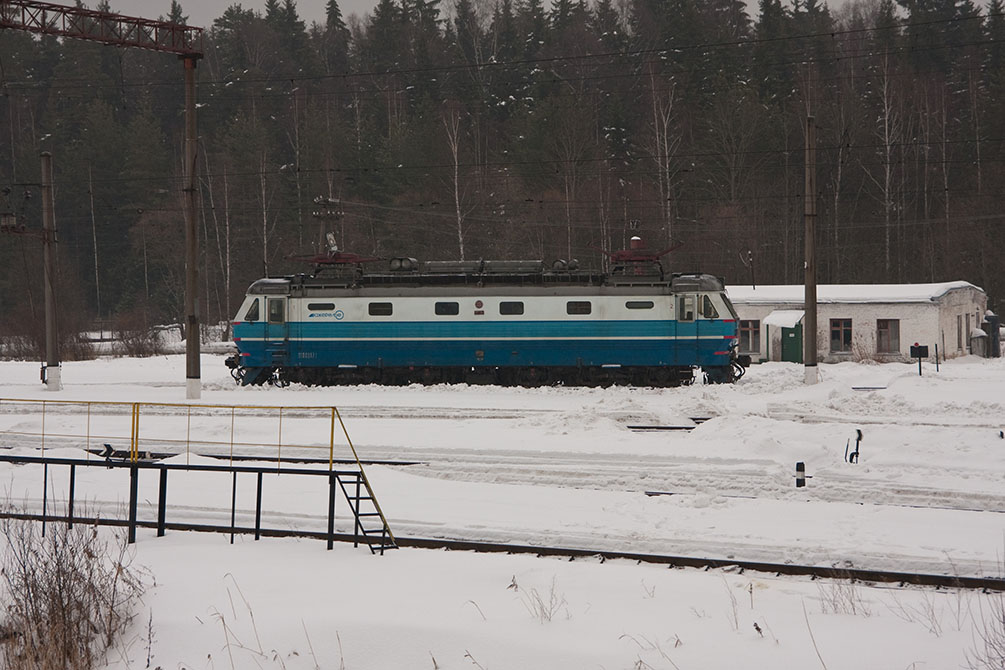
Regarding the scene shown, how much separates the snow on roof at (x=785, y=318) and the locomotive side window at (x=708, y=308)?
34.8ft

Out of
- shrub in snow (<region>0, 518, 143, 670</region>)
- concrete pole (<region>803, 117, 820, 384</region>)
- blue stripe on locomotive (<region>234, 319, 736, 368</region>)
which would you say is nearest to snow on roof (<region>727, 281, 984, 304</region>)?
blue stripe on locomotive (<region>234, 319, 736, 368</region>)

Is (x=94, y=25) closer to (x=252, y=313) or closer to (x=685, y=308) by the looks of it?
(x=252, y=313)

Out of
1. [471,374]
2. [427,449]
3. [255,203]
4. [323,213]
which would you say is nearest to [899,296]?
[471,374]

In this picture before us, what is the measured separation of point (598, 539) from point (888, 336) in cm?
2951

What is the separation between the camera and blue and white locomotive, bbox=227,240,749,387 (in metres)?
27.5

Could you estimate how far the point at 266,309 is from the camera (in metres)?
28.9

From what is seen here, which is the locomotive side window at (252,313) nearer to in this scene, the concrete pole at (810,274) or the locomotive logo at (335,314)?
the locomotive logo at (335,314)

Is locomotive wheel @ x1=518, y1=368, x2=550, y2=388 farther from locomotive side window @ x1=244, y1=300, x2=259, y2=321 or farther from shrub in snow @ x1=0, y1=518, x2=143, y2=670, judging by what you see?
shrub in snow @ x1=0, y1=518, x2=143, y2=670

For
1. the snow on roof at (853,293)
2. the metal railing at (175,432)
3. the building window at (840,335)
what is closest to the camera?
the metal railing at (175,432)

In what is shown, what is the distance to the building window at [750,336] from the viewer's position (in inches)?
1534

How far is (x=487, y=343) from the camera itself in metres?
28.3

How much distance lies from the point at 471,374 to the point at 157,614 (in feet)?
66.6

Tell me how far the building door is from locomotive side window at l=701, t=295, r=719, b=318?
35.4ft

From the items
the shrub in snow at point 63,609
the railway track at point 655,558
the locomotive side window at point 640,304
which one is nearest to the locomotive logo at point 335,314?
the locomotive side window at point 640,304
